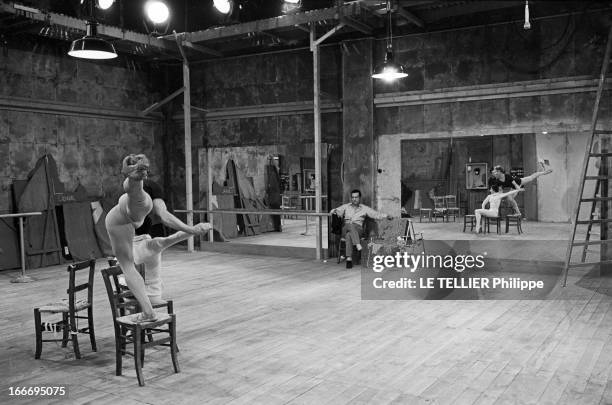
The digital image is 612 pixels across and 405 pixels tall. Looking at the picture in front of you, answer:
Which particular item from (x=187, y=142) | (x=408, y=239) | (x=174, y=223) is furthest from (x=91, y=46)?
(x=408, y=239)

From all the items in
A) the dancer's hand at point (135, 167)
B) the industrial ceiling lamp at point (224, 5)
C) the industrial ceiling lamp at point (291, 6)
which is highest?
the industrial ceiling lamp at point (224, 5)

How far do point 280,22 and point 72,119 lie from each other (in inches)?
169

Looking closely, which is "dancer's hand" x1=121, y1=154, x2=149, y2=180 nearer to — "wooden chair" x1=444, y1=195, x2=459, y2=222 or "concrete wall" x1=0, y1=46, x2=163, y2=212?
"concrete wall" x1=0, y1=46, x2=163, y2=212

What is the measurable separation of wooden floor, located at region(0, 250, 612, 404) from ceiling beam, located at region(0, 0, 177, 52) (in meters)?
3.95

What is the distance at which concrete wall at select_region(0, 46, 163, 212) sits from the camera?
10.2 meters

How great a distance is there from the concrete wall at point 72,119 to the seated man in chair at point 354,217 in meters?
4.74

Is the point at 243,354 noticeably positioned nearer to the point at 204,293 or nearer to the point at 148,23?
the point at 204,293

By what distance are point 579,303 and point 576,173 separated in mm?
10302

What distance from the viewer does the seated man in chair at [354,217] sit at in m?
9.82

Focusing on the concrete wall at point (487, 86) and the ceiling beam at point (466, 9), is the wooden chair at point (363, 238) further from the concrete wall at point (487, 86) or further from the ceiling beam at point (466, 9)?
the ceiling beam at point (466, 9)

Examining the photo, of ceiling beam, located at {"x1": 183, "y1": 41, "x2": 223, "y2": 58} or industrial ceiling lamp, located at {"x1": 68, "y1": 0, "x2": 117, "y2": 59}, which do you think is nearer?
industrial ceiling lamp, located at {"x1": 68, "y1": 0, "x2": 117, "y2": 59}

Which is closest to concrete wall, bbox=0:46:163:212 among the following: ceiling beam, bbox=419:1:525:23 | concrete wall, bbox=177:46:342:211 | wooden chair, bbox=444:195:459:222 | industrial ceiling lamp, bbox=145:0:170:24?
concrete wall, bbox=177:46:342:211

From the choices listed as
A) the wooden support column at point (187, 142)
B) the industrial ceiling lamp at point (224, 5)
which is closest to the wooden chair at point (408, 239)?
the wooden support column at point (187, 142)

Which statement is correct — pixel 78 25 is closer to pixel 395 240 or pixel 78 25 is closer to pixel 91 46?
pixel 91 46
